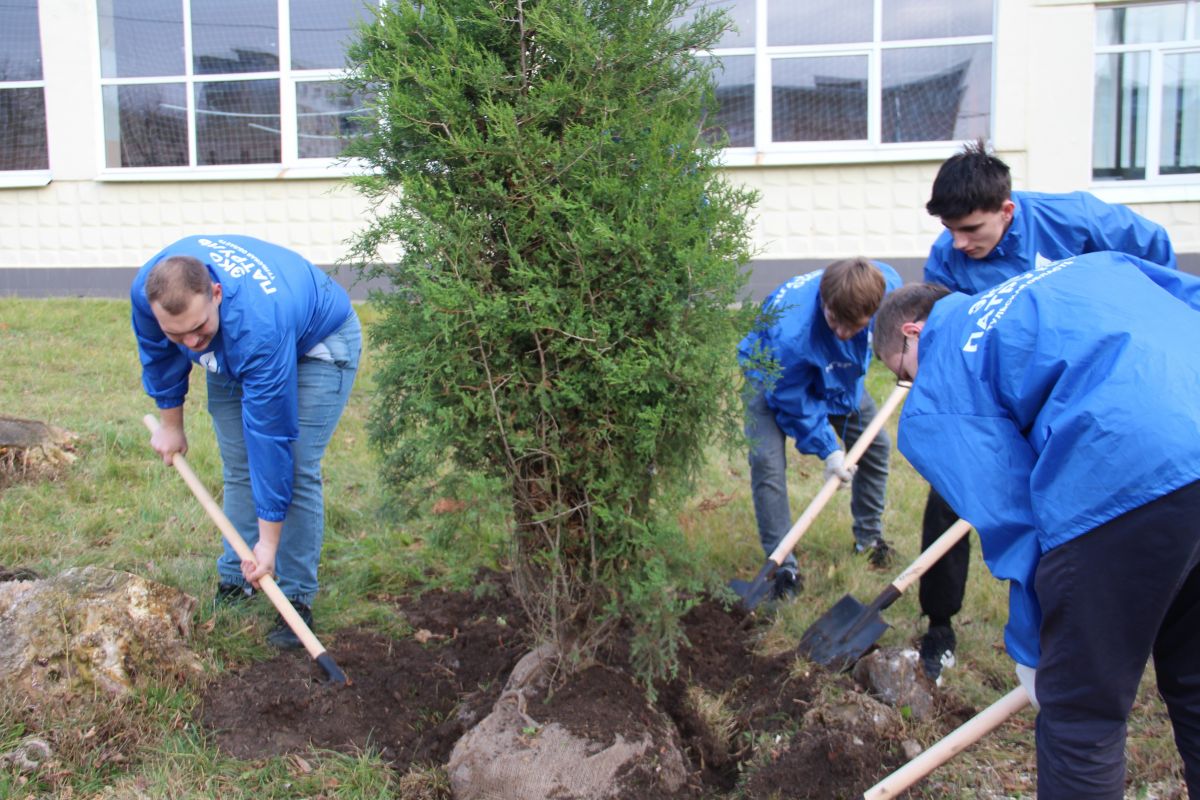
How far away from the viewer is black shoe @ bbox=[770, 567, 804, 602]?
4.41 meters

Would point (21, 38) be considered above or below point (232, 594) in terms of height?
above

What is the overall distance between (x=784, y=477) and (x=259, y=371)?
2383mm

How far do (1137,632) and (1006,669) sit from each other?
1.78 m

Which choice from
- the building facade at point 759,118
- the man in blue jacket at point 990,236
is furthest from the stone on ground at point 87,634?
the building facade at point 759,118

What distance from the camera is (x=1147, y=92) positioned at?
9.80m

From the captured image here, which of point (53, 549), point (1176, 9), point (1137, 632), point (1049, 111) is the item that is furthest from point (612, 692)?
point (1176, 9)

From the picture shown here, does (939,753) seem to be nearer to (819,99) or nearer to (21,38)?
(819,99)

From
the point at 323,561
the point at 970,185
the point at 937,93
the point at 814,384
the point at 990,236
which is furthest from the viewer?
the point at 937,93

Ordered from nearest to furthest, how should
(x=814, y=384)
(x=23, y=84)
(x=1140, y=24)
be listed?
(x=814, y=384), (x=1140, y=24), (x=23, y=84)

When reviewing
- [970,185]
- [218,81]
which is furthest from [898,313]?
[218,81]

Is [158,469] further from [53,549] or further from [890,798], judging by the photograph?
[890,798]

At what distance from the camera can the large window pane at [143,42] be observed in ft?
35.9

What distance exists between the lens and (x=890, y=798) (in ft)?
→ 8.99

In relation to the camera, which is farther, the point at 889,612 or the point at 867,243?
the point at 867,243
